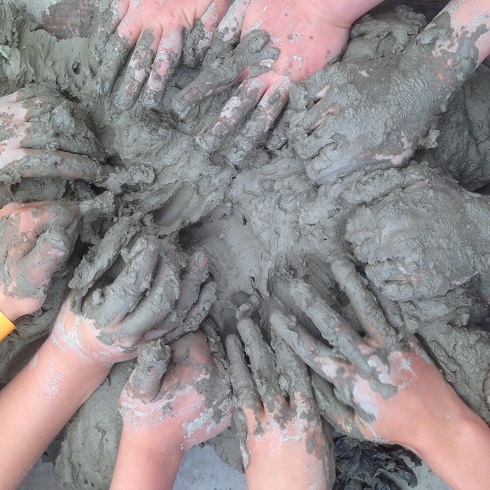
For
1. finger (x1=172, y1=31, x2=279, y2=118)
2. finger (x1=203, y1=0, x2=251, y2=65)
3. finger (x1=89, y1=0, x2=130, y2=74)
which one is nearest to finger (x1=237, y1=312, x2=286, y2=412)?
finger (x1=172, y1=31, x2=279, y2=118)

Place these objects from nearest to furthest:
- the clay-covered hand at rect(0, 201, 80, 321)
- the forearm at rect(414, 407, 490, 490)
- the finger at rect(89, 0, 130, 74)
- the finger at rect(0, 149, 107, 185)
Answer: the forearm at rect(414, 407, 490, 490) → the clay-covered hand at rect(0, 201, 80, 321) → the finger at rect(0, 149, 107, 185) → the finger at rect(89, 0, 130, 74)

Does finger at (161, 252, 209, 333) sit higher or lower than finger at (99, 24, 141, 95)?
lower

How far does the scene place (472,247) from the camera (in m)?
1.37

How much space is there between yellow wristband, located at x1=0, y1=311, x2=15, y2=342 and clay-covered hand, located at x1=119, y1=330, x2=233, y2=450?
0.40 m

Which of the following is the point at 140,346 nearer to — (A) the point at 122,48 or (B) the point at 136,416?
(B) the point at 136,416

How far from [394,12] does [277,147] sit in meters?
0.57

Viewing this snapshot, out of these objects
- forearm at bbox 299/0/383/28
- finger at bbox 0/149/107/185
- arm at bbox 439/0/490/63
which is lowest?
finger at bbox 0/149/107/185

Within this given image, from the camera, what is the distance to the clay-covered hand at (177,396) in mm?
1464

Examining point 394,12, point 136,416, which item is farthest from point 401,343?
point 394,12

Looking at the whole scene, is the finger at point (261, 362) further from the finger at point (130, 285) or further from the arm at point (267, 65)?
the arm at point (267, 65)

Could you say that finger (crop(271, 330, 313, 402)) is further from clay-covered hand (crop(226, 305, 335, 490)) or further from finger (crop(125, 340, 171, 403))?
finger (crop(125, 340, 171, 403))

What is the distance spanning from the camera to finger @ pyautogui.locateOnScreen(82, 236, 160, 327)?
1.44 m

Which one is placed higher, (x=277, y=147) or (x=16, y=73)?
(x=277, y=147)

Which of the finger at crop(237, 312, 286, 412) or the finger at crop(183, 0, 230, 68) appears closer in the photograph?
the finger at crop(237, 312, 286, 412)
